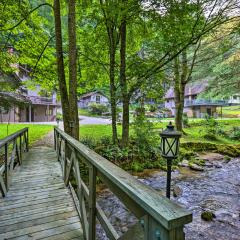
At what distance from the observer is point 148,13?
6.90m

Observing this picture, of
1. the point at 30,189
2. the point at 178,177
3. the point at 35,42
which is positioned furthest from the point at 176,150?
the point at 35,42

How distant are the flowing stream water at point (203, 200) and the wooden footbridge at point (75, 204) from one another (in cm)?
104

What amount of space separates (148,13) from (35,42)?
5.27 m

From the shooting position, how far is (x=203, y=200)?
17.2 feet

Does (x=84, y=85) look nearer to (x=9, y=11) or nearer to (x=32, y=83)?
(x=32, y=83)

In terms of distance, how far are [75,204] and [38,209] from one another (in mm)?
541

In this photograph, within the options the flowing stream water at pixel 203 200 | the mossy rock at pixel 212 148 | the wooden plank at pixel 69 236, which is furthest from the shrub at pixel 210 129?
the wooden plank at pixel 69 236

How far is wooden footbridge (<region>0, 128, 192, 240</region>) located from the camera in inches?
38.0

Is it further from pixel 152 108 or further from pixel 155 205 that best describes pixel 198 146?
pixel 155 205

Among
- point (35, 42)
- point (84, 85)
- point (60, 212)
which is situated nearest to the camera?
point (60, 212)

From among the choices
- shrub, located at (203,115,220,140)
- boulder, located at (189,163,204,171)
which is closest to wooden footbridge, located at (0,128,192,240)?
boulder, located at (189,163,204,171)

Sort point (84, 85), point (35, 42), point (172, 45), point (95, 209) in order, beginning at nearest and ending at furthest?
1. point (95, 209)
2. point (172, 45)
3. point (35, 42)
4. point (84, 85)

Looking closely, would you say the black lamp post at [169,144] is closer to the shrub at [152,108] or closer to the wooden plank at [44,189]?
the wooden plank at [44,189]

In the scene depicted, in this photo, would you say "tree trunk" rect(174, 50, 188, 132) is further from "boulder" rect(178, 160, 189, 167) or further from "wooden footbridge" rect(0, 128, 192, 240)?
"wooden footbridge" rect(0, 128, 192, 240)
